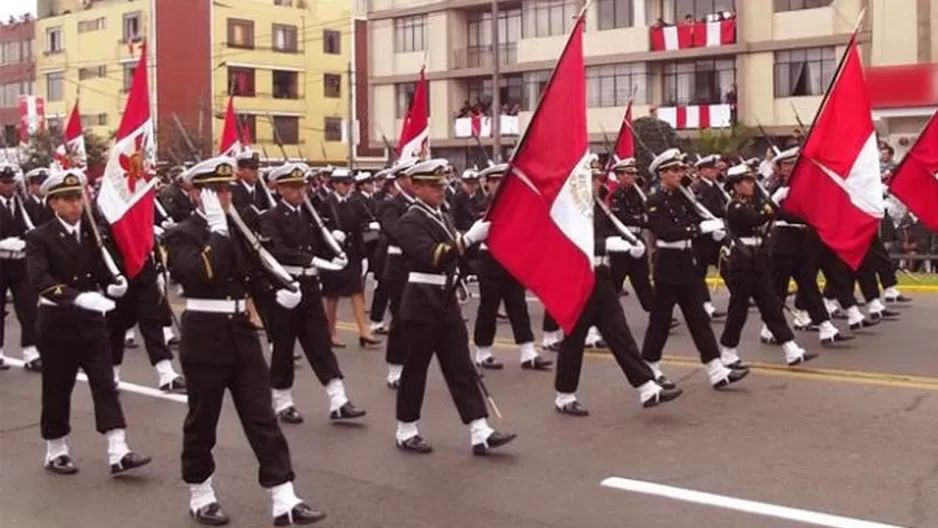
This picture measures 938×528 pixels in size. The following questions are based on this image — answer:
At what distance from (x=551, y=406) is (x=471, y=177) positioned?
618 cm

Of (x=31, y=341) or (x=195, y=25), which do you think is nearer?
(x=31, y=341)

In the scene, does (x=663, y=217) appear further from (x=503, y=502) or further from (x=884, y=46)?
(x=884, y=46)

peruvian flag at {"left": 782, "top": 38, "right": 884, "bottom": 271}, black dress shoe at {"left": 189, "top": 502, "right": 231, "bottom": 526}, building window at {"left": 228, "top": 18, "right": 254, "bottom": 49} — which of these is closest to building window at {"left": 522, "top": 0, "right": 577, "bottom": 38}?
building window at {"left": 228, "top": 18, "right": 254, "bottom": 49}

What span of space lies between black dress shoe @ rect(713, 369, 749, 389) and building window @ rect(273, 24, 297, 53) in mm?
54028

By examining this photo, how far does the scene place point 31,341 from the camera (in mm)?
11859

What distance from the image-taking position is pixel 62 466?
25.4ft

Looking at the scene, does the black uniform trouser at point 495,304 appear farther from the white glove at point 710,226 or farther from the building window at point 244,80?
the building window at point 244,80

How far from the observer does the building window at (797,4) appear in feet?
123

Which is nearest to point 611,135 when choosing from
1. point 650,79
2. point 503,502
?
point 650,79

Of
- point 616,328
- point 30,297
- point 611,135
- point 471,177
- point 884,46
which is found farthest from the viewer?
point 611,135

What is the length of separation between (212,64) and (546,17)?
21157 millimetres

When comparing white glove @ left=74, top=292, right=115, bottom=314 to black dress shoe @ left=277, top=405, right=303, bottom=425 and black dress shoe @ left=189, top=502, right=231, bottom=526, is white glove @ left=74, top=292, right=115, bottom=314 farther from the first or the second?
black dress shoe @ left=277, top=405, right=303, bottom=425

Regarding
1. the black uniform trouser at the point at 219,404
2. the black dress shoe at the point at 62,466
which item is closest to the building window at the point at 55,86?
the black dress shoe at the point at 62,466

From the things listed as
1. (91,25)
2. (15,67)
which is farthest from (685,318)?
(15,67)
